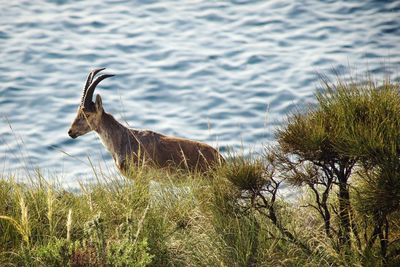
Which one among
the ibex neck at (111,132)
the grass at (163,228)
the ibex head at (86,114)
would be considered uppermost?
the ibex head at (86,114)

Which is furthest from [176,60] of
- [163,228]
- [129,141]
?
[163,228]

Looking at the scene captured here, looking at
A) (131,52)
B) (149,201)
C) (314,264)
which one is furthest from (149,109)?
(314,264)

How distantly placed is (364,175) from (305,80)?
12.3 meters

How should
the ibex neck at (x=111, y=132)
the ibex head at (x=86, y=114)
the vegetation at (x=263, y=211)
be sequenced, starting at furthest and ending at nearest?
the ibex neck at (x=111, y=132) → the ibex head at (x=86, y=114) → the vegetation at (x=263, y=211)

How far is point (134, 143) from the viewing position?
1145 cm

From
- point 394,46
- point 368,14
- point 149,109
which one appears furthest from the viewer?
point 368,14

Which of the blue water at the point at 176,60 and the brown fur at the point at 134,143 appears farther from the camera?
the blue water at the point at 176,60

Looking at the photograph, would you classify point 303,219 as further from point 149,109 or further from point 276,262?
point 149,109

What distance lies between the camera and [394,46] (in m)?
20.0

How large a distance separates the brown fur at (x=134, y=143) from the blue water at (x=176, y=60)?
15.7 ft

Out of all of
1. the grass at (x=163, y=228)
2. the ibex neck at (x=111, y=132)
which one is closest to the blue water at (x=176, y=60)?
the ibex neck at (x=111, y=132)

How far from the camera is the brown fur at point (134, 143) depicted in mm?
10709

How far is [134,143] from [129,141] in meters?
0.10

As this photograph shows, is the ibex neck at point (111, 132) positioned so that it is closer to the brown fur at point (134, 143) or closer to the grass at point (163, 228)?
the brown fur at point (134, 143)
